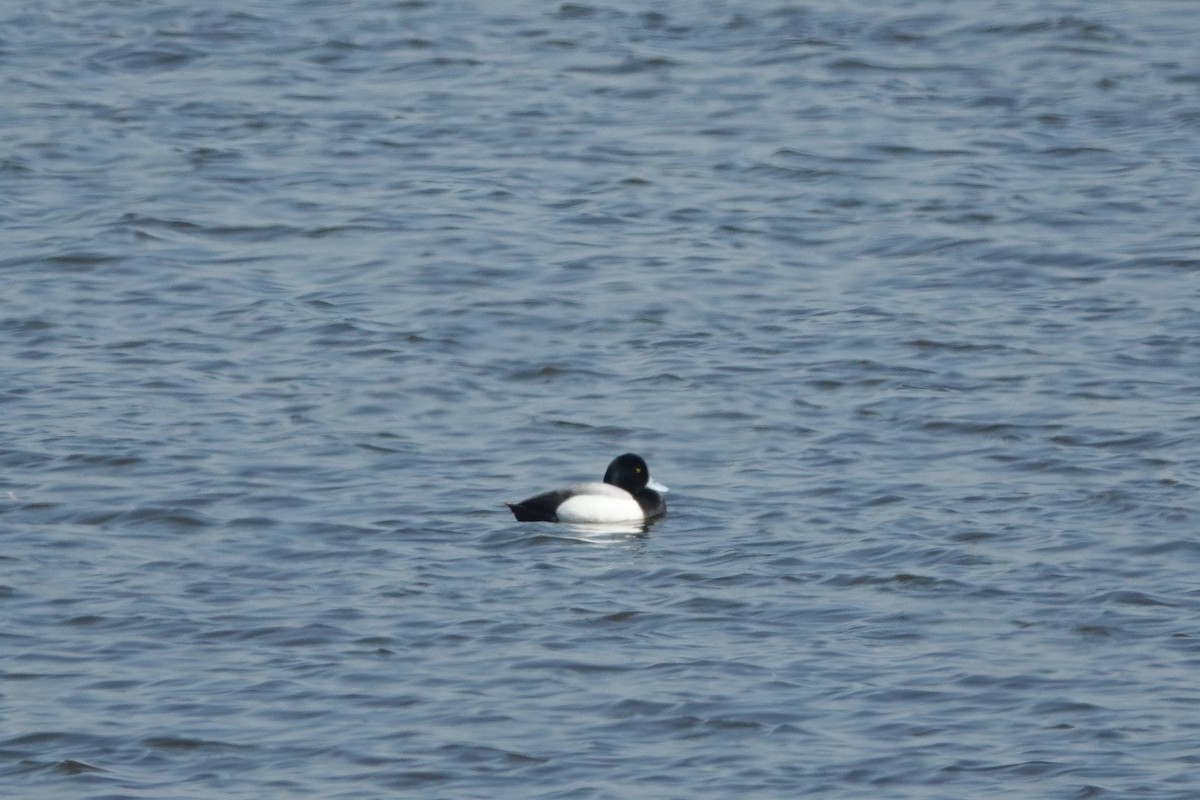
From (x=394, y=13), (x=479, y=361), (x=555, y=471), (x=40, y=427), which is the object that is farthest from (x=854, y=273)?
(x=394, y=13)

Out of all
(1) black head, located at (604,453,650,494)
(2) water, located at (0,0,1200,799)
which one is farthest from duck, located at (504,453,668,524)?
(2) water, located at (0,0,1200,799)

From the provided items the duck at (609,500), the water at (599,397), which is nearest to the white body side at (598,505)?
the duck at (609,500)

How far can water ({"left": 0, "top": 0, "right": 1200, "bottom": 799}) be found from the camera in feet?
33.4

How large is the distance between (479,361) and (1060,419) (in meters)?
4.06

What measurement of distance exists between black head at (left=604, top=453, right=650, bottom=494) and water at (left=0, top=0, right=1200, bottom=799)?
0.97 feet

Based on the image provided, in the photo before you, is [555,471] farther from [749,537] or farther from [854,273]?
[854,273]

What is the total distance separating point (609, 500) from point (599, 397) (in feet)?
7.36

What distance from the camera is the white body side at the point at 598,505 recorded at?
1317 centimetres

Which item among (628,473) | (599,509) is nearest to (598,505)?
(599,509)

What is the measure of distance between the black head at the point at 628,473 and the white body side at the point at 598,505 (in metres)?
0.09

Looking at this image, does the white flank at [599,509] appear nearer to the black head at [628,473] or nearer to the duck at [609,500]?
the duck at [609,500]

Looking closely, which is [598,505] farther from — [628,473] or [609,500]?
[628,473]

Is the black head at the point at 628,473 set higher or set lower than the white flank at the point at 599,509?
higher

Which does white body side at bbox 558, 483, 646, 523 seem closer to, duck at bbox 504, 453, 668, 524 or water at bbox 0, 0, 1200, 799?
duck at bbox 504, 453, 668, 524
